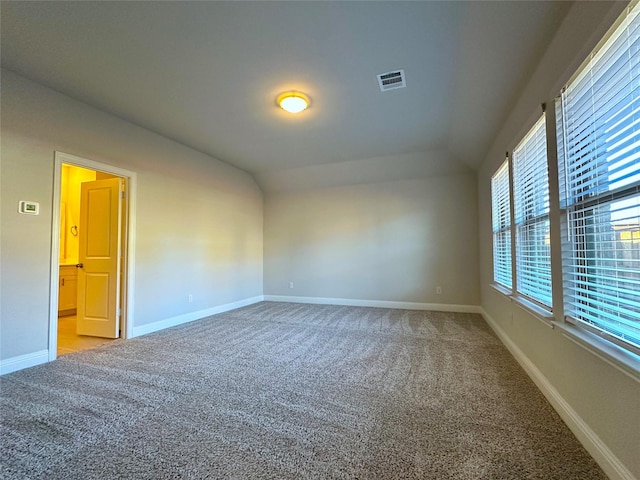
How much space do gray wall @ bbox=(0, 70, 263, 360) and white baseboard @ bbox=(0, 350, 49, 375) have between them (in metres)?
0.05

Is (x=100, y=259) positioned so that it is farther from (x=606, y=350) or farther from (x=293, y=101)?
(x=606, y=350)

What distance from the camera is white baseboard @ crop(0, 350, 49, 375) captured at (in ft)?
8.41

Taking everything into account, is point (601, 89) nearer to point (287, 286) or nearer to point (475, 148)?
point (475, 148)

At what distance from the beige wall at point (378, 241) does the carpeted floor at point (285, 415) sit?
6.74 ft

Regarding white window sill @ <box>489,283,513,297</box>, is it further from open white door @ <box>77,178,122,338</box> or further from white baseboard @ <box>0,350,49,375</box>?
white baseboard @ <box>0,350,49,375</box>

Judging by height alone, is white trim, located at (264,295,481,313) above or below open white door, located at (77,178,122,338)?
below

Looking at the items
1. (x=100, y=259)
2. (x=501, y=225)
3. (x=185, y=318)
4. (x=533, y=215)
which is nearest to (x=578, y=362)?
(x=533, y=215)

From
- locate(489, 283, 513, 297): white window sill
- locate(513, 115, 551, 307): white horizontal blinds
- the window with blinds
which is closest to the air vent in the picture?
locate(513, 115, 551, 307): white horizontal blinds

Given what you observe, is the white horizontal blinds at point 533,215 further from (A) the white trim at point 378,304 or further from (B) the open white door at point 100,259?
(B) the open white door at point 100,259

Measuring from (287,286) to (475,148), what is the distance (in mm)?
4376

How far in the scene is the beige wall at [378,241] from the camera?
16.8ft

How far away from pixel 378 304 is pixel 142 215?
4253 millimetres

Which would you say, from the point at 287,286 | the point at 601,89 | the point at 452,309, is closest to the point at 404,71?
the point at 601,89

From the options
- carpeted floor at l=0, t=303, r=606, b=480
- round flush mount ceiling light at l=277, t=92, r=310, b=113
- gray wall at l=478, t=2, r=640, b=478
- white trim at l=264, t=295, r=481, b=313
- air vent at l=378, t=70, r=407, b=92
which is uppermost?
air vent at l=378, t=70, r=407, b=92
